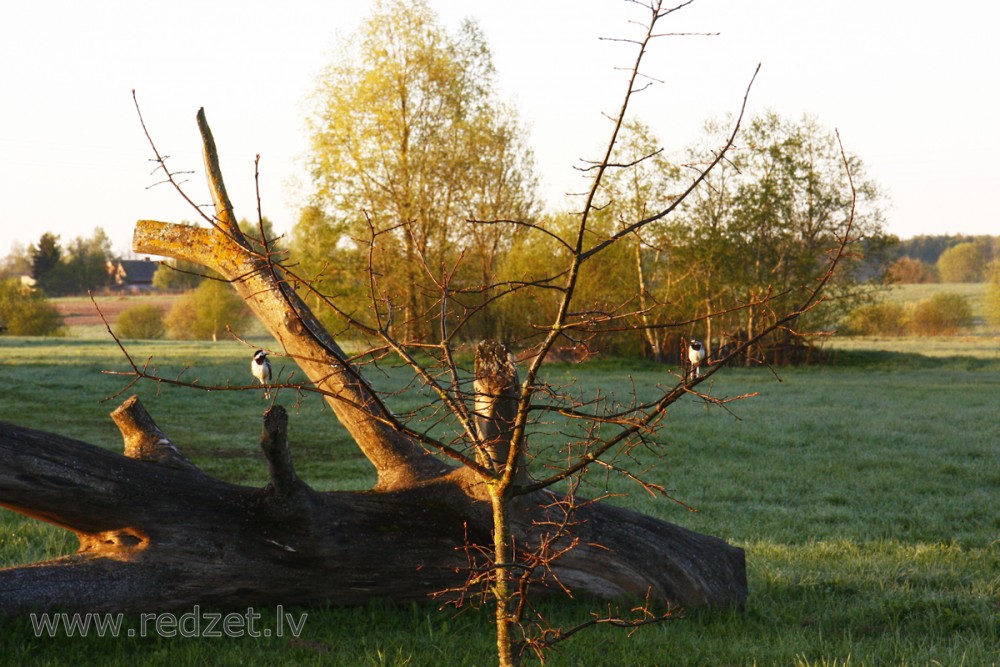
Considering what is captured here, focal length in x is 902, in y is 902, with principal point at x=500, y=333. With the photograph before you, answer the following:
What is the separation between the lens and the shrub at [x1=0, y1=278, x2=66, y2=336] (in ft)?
191

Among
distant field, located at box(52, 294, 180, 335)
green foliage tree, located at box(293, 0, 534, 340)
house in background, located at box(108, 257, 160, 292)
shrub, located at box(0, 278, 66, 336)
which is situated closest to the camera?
green foliage tree, located at box(293, 0, 534, 340)

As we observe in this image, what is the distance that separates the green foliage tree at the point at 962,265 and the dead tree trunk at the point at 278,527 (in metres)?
130

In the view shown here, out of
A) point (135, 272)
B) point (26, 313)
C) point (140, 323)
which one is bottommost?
point (140, 323)

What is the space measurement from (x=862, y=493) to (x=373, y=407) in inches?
291

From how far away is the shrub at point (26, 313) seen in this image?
58.3 metres

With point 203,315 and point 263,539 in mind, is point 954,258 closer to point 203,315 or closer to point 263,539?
point 203,315

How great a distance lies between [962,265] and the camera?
12206cm

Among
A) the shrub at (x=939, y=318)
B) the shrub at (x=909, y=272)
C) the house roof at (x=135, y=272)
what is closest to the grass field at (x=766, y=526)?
the shrub at (x=909, y=272)

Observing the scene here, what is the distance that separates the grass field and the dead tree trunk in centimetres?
25

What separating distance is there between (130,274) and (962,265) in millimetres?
109965

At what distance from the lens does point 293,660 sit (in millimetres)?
5348

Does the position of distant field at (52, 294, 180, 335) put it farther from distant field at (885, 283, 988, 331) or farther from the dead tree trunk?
the dead tree trunk

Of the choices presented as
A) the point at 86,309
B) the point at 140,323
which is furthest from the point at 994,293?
the point at 86,309

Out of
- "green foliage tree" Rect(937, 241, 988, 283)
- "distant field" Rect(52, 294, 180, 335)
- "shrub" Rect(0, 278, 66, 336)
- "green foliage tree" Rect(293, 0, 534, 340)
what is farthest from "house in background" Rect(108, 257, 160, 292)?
"green foliage tree" Rect(937, 241, 988, 283)
